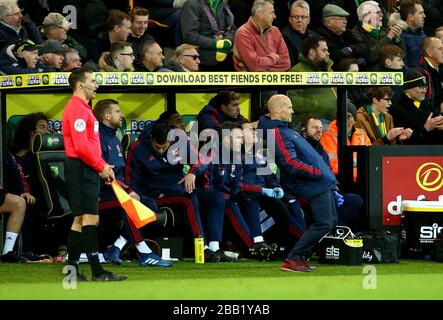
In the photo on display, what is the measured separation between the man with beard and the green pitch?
1111 mm

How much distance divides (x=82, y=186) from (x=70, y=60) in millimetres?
3751

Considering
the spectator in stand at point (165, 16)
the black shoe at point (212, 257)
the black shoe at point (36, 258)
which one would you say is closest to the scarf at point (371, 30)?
the spectator in stand at point (165, 16)

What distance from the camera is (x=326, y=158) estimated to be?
14.2 m

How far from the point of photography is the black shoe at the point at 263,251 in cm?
1377

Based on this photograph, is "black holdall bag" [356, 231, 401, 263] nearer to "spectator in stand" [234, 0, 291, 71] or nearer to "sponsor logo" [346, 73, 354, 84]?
"sponsor logo" [346, 73, 354, 84]

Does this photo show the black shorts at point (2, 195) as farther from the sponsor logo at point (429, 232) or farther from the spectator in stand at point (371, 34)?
the spectator in stand at point (371, 34)

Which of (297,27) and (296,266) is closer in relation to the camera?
(296,266)

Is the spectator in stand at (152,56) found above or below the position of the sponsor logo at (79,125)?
above

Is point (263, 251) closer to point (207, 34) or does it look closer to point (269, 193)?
point (269, 193)

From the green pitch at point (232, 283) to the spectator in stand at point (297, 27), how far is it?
4.74 metres

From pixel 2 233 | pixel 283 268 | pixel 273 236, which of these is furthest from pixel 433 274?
pixel 2 233

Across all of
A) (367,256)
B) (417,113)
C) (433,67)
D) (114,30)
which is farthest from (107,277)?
(433,67)
